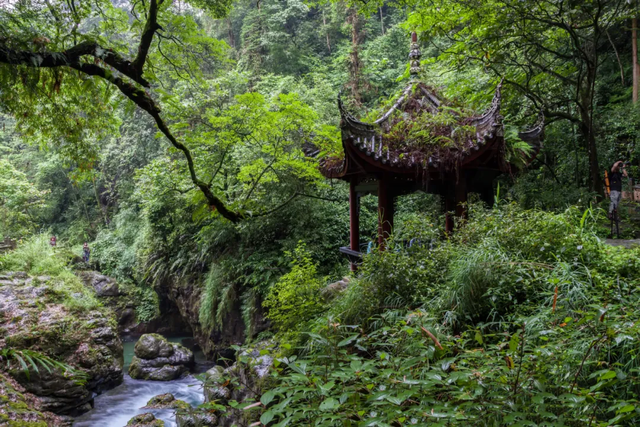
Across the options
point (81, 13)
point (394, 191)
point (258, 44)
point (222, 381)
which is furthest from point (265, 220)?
point (258, 44)

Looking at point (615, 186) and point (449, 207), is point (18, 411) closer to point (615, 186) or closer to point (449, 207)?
point (449, 207)


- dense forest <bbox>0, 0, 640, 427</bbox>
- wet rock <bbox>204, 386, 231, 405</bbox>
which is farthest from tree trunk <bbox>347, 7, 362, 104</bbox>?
wet rock <bbox>204, 386, 231, 405</bbox>

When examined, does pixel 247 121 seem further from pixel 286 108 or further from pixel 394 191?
pixel 394 191

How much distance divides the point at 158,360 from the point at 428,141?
825cm

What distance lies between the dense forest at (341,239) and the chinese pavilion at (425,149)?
6 centimetres

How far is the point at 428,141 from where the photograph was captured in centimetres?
484

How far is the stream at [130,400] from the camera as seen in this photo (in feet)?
23.1

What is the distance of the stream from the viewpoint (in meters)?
7.03

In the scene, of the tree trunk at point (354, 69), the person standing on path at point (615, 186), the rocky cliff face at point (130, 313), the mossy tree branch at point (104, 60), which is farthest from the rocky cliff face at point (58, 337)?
the tree trunk at point (354, 69)

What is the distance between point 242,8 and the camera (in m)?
21.9

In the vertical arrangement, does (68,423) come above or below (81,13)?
below

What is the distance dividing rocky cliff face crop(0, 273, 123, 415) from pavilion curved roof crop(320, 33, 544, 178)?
18.3 ft

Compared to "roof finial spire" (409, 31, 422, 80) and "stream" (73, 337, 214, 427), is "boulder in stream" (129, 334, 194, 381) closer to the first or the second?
"stream" (73, 337, 214, 427)

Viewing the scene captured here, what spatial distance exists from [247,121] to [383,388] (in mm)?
6357
